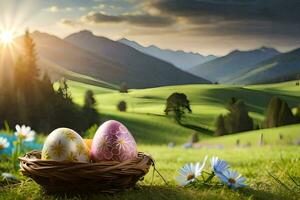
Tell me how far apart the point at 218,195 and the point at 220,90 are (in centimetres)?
→ 634

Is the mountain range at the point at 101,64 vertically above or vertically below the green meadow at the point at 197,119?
above

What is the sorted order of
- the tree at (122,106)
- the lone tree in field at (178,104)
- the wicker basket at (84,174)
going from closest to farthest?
the wicker basket at (84,174), the lone tree in field at (178,104), the tree at (122,106)

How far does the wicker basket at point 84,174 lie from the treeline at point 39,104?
528 cm

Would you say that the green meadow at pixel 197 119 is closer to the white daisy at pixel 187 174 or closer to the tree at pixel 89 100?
the tree at pixel 89 100

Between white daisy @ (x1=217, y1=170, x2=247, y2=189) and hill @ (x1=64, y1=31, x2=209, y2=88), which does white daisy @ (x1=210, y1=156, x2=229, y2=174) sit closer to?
white daisy @ (x1=217, y1=170, x2=247, y2=189)

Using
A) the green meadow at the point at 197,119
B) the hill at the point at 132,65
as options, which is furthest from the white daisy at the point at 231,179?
the hill at the point at 132,65

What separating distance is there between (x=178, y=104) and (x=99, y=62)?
61.2 inches

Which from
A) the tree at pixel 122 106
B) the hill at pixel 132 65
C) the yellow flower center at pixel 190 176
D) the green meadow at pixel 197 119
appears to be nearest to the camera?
the yellow flower center at pixel 190 176

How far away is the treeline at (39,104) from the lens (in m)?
8.67

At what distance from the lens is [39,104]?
9.15 meters

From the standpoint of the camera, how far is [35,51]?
29.5ft

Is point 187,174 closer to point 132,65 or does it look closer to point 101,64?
point 101,64

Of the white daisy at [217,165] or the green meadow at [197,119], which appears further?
the green meadow at [197,119]

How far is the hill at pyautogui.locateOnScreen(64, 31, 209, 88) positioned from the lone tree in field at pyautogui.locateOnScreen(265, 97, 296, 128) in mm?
1071
